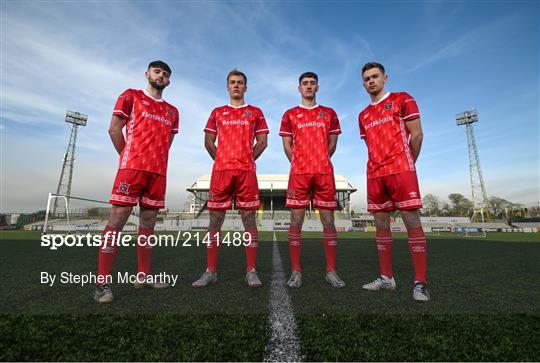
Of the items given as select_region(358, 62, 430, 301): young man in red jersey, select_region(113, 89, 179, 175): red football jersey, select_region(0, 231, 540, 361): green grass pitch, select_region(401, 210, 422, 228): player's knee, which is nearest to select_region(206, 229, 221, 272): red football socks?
select_region(0, 231, 540, 361): green grass pitch

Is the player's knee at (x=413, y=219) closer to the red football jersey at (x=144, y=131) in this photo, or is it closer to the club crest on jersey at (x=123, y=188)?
the red football jersey at (x=144, y=131)

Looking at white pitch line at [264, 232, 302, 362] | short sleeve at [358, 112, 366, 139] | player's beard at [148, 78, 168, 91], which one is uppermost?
player's beard at [148, 78, 168, 91]

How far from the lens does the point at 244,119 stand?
156 inches

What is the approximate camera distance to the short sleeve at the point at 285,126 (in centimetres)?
414

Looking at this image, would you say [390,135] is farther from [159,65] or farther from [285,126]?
[159,65]

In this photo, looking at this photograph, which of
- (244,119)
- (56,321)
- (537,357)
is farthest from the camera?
(244,119)

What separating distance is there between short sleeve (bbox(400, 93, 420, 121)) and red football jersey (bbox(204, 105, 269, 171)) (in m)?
1.79

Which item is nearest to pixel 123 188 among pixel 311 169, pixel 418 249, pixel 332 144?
pixel 311 169

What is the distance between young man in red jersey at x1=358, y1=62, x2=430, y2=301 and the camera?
3197mm

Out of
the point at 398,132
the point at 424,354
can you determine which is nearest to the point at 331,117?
the point at 398,132

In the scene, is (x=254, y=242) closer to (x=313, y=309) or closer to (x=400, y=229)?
(x=313, y=309)

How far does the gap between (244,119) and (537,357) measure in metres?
3.50

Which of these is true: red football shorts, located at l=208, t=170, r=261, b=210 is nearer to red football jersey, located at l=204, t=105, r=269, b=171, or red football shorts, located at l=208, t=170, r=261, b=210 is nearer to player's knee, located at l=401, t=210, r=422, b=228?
red football jersey, located at l=204, t=105, r=269, b=171

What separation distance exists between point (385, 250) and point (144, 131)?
10.6 ft
